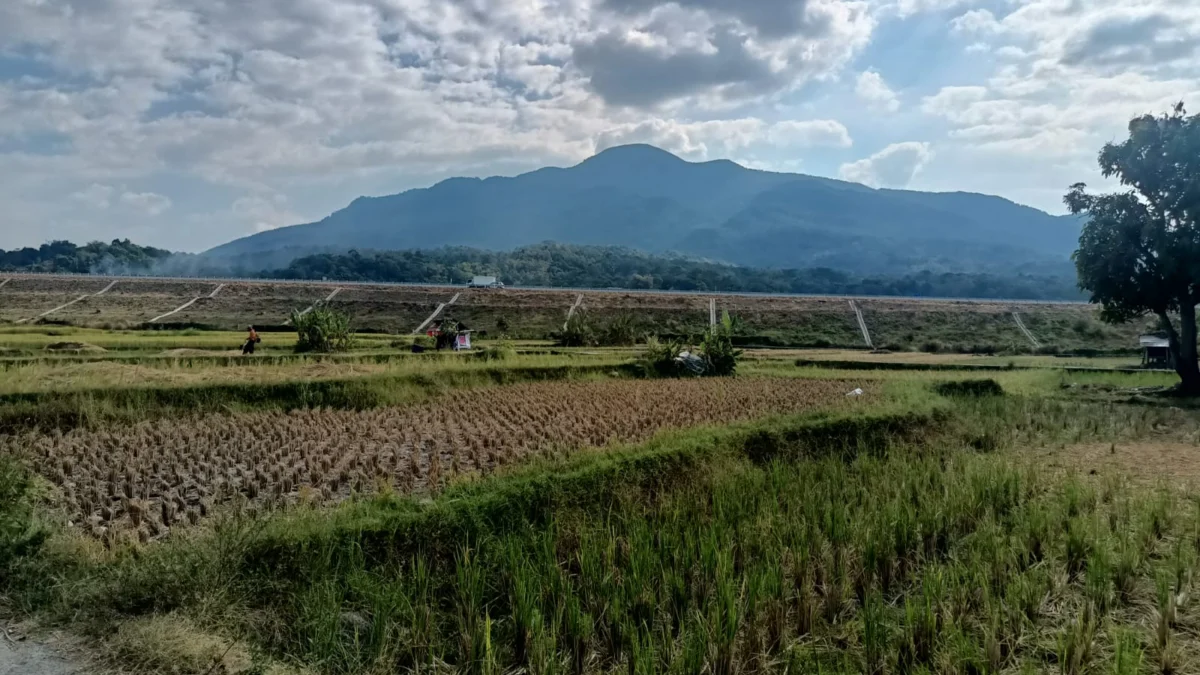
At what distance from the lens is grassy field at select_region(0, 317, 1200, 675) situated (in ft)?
16.9

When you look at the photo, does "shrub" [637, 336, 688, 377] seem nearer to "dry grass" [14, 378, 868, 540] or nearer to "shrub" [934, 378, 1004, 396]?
"dry grass" [14, 378, 868, 540]

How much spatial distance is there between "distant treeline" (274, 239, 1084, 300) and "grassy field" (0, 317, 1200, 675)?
Answer: 93751mm

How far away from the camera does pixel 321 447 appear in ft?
35.8

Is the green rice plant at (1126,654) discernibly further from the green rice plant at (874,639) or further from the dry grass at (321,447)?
the dry grass at (321,447)

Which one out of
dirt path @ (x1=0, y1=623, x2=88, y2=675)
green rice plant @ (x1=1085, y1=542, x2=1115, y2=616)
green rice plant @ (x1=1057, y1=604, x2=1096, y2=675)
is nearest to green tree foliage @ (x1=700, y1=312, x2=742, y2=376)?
green rice plant @ (x1=1085, y1=542, x2=1115, y2=616)

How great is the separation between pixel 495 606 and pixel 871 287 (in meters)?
125

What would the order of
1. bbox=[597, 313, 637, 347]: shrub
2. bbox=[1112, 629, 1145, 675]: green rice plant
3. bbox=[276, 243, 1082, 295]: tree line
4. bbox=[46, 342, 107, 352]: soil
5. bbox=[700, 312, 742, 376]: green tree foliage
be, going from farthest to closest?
bbox=[276, 243, 1082, 295]: tree line
bbox=[597, 313, 637, 347]: shrub
bbox=[700, 312, 742, 376]: green tree foliage
bbox=[46, 342, 107, 352]: soil
bbox=[1112, 629, 1145, 675]: green rice plant

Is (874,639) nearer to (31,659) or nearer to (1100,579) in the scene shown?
(1100,579)

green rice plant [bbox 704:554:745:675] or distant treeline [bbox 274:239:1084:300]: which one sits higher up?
distant treeline [bbox 274:239:1084:300]

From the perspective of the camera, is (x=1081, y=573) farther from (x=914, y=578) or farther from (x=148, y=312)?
(x=148, y=312)

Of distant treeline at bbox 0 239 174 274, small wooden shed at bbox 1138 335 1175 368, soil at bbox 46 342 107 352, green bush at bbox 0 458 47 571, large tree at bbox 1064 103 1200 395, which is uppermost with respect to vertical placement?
distant treeline at bbox 0 239 174 274

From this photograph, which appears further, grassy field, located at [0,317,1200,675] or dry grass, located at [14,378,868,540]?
dry grass, located at [14,378,868,540]

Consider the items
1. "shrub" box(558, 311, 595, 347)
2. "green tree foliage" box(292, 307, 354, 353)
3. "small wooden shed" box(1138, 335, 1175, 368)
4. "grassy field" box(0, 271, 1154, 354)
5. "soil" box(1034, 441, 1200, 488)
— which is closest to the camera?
"soil" box(1034, 441, 1200, 488)

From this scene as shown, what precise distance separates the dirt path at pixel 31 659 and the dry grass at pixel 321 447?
2.11 m
